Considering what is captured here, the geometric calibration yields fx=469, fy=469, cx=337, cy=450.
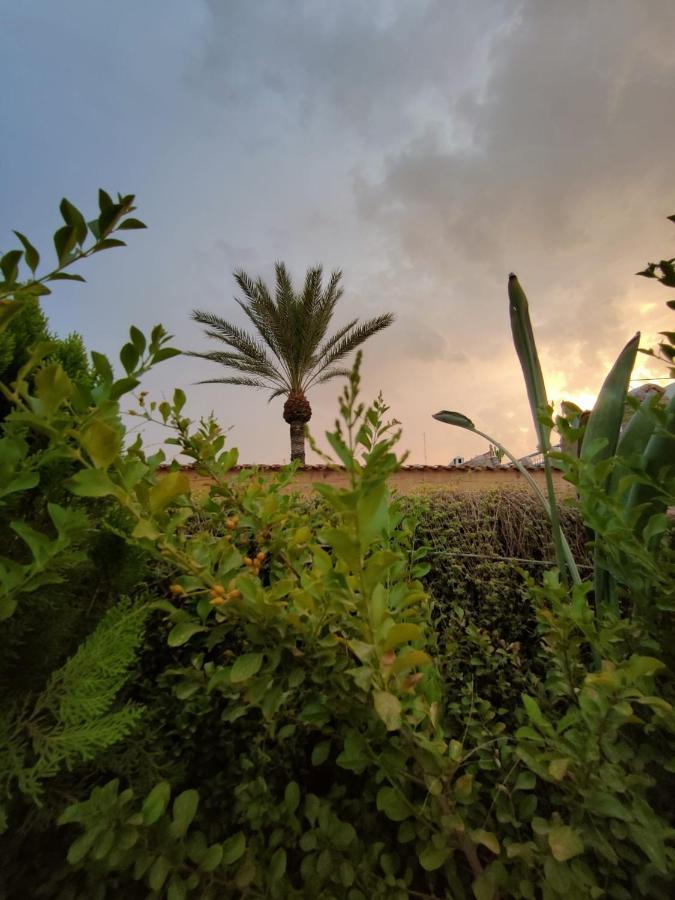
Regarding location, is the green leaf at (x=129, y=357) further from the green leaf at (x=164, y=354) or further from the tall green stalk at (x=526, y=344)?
the tall green stalk at (x=526, y=344)

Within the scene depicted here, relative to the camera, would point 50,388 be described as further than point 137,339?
No

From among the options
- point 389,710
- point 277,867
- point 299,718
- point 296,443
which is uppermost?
point 296,443

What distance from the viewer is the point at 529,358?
2045 millimetres

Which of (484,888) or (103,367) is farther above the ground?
(103,367)

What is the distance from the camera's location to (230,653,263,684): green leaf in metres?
0.67

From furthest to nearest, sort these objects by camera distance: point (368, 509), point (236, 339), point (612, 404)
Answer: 1. point (236, 339)
2. point (612, 404)
3. point (368, 509)

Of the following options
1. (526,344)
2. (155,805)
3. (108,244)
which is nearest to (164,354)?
(108,244)

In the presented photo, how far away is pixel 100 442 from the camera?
0.65 metres

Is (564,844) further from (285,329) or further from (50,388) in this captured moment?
(285,329)

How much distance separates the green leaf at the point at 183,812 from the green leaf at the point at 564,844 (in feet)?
1.71

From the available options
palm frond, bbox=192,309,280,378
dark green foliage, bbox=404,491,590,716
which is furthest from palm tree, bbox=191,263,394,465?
dark green foliage, bbox=404,491,590,716

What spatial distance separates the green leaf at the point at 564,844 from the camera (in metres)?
0.64

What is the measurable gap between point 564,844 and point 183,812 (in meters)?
0.55

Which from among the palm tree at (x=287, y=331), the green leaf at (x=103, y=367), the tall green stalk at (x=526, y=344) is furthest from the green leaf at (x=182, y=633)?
the palm tree at (x=287, y=331)
